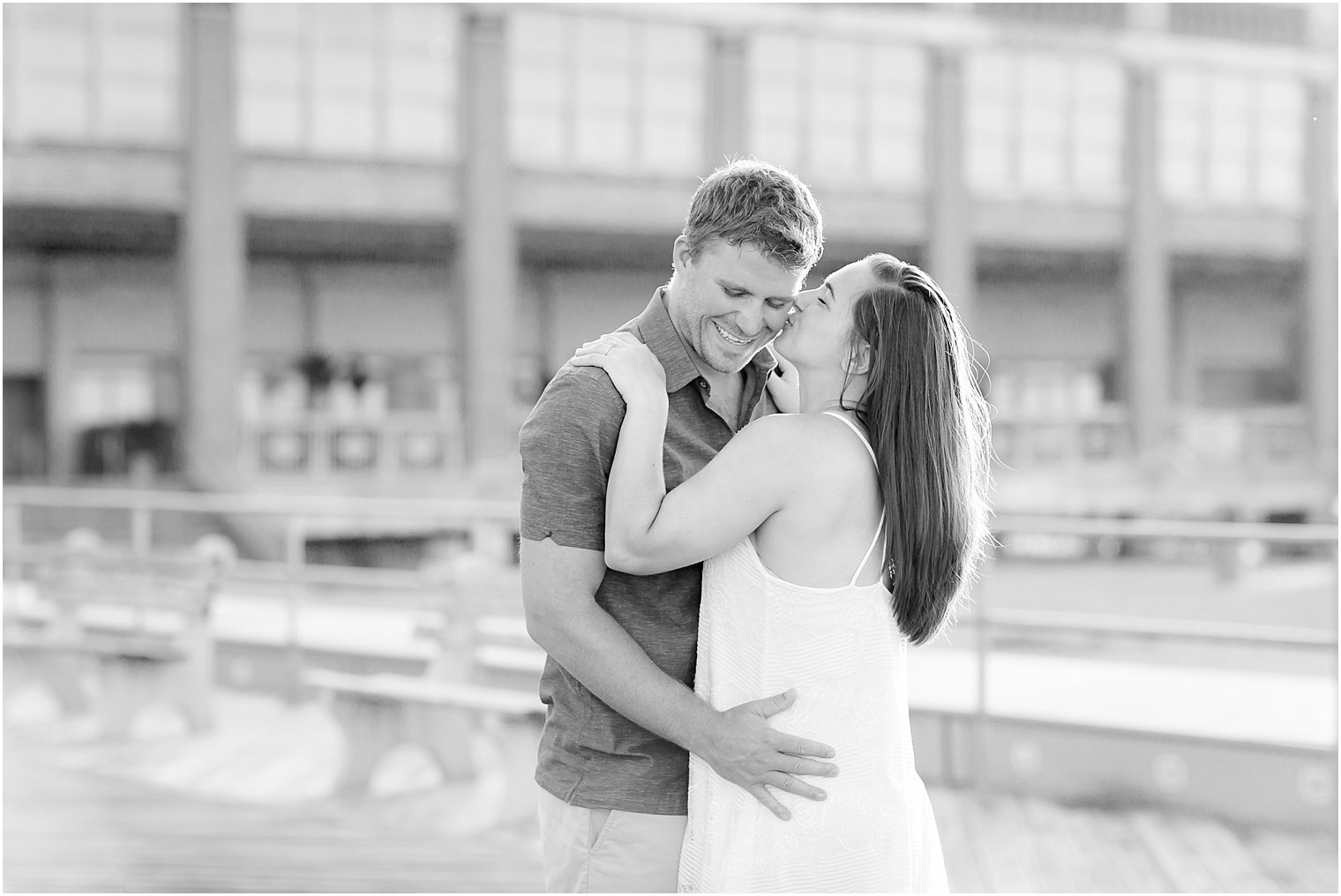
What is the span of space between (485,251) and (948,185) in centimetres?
810

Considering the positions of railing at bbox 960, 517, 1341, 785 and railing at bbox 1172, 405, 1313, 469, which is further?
railing at bbox 1172, 405, 1313, 469

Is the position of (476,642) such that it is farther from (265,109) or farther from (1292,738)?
(265,109)

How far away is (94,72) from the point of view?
1819 cm

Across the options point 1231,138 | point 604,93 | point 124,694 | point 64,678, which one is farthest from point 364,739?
point 1231,138

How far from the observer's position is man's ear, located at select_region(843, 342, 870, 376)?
1.96m

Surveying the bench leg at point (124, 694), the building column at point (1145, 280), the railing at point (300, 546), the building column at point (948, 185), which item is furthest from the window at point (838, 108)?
the bench leg at point (124, 694)

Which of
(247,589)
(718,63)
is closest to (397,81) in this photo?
(718,63)

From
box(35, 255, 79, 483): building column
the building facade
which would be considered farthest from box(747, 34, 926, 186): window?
box(35, 255, 79, 483): building column

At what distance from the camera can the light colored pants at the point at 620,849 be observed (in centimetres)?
204

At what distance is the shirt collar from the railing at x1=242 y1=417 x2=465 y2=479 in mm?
17322

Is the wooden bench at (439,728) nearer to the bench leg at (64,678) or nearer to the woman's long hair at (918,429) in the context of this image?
the bench leg at (64,678)

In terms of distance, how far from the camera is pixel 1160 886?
454 centimetres

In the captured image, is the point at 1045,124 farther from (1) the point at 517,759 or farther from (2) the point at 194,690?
(1) the point at 517,759

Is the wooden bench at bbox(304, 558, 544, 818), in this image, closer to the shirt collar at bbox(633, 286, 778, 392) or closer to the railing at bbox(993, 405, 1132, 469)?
the shirt collar at bbox(633, 286, 778, 392)
